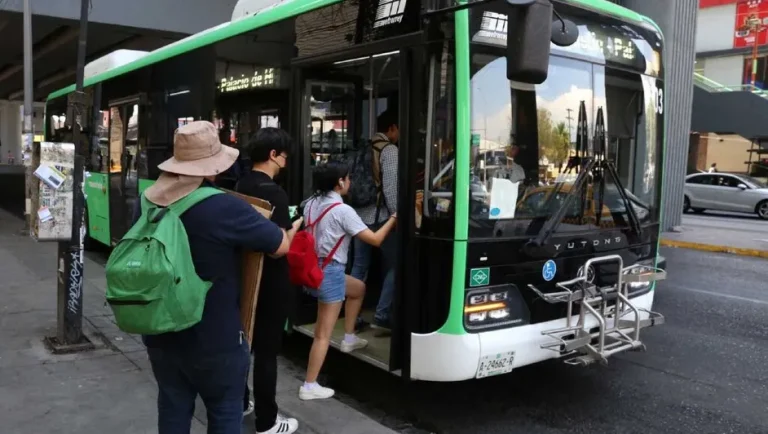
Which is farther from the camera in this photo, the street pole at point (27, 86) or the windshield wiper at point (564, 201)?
the street pole at point (27, 86)

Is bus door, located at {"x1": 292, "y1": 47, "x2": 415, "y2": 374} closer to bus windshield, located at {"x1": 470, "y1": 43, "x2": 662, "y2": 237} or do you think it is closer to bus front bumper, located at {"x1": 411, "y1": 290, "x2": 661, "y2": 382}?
bus front bumper, located at {"x1": 411, "y1": 290, "x2": 661, "y2": 382}

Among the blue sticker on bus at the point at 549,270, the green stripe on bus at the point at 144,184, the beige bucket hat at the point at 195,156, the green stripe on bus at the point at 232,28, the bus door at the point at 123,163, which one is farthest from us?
the bus door at the point at 123,163

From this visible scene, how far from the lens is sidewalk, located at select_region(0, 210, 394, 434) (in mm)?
3996

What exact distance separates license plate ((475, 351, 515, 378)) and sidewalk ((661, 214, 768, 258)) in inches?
409

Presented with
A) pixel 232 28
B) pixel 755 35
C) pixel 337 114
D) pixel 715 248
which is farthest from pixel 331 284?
pixel 755 35

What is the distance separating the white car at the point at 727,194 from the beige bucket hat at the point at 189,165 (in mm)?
22030

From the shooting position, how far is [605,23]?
4.56m

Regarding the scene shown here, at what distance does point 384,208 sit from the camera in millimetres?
5137

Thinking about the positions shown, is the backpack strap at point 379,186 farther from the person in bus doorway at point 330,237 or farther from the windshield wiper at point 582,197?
the windshield wiper at point 582,197

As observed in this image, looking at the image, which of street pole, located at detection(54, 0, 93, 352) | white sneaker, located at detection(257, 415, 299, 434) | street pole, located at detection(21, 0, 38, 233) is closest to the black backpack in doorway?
white sneaker, located at detection(257, 415, 299, 434)

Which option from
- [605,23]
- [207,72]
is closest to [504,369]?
[605,23]

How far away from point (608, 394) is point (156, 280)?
12.5 feet

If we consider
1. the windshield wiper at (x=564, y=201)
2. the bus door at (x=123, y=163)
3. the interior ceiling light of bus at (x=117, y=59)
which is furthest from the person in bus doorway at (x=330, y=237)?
the interior ceiling light of bus at (x=117, y=59)

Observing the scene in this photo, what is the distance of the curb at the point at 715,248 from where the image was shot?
12.5 metres
